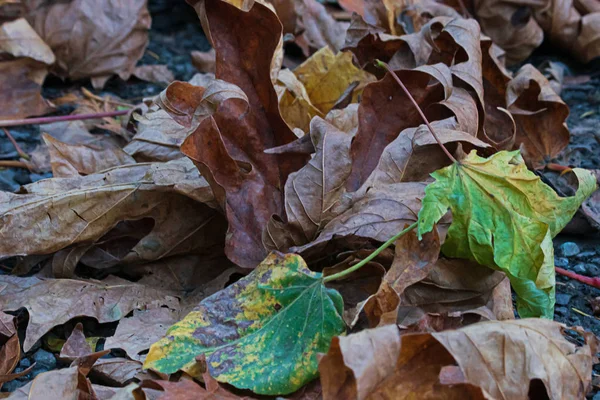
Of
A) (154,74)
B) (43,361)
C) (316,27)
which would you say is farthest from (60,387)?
(316,27)

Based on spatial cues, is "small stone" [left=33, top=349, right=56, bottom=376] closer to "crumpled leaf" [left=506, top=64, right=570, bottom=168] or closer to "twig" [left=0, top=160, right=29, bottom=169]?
"twig" [left=0, top=160, right=29, bottom=169]

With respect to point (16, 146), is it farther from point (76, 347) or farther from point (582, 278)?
point (582, 278)

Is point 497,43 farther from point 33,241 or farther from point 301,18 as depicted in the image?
point 33,241

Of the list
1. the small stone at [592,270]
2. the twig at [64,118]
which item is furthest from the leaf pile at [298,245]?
the twig at [64,118]

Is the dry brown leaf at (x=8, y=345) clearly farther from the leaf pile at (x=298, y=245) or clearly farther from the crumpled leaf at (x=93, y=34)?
the crumpled leaf at (x=93, y=34)

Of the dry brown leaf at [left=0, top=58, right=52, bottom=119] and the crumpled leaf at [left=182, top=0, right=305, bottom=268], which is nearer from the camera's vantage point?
the crumpled leaf at [left=182, top=0, right=305, bottom=268]

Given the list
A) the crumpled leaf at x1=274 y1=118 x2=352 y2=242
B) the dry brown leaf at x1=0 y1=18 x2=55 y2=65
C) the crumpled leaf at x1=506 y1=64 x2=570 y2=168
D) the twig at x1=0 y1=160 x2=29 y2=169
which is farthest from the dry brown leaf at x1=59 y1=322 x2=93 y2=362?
the dry brown leaf at x1=0 y1=18 x2=55 y2=65

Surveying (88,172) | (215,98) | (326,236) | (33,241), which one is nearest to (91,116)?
(88,172)
